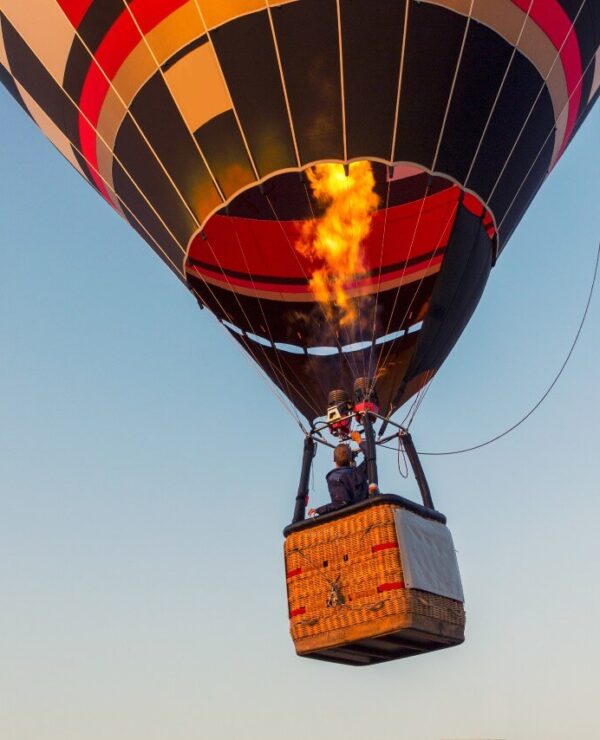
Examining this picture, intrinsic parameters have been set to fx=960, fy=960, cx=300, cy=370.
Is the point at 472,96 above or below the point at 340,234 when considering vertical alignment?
below

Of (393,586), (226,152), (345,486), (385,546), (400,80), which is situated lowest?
(393,586)

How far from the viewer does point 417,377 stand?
6.58 meters

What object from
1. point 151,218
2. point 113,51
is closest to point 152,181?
point 151,218

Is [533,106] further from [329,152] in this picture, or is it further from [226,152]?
[226,152]

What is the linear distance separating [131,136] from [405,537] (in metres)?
3.07

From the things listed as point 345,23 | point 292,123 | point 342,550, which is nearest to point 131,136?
point 292,123

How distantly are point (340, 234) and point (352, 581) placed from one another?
2.77 metres

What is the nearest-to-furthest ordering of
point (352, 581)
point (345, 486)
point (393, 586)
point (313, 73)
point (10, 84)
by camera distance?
point (393, 586), point (352, 581), point (345, 486), point (313, 73), point (10, 84)

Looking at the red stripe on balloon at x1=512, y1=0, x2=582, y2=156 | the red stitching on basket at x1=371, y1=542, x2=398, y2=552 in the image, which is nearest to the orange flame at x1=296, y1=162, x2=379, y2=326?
the red stripe on balloon at x1=512, y1=0, x2=582, y2=156

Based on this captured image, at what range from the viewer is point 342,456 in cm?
515

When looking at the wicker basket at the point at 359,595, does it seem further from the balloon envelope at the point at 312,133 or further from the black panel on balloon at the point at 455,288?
the black panel on balloon at the point at 455,288

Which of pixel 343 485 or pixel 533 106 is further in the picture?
pixel 533 106

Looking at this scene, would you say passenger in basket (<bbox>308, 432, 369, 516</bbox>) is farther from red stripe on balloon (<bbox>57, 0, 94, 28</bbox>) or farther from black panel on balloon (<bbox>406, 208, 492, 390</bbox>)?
red stripe on balloon (<bbox>57, 0, 94, 28</bbox>)

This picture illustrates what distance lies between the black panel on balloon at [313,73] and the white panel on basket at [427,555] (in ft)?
7.01
